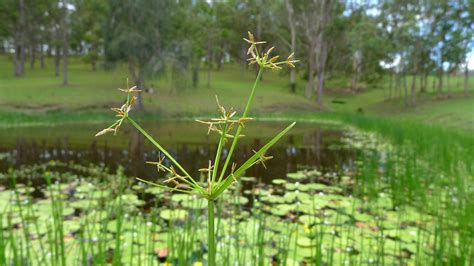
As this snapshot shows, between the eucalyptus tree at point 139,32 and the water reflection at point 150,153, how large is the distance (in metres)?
11.5

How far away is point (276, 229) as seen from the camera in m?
3.67

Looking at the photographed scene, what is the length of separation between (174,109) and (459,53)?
23.6m

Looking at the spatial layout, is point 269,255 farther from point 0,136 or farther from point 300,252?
point 0,136

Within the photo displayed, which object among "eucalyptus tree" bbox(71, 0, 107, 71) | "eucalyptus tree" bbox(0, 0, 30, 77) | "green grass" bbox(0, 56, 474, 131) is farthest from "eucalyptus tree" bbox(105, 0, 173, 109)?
"eucalyptus tree" bbox(0, 0, 30, 77)

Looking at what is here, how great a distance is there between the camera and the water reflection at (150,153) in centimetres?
723

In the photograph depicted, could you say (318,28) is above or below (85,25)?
below

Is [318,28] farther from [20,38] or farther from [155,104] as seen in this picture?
[20,38]

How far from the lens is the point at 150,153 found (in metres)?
8.62

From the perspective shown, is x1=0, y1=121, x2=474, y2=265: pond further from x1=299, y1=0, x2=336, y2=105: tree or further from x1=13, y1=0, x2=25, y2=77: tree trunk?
x1=13, y1=0, x2=25, y2=77: tree trunk

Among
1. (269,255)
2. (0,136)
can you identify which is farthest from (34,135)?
(269,255)

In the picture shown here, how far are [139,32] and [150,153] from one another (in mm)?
16047

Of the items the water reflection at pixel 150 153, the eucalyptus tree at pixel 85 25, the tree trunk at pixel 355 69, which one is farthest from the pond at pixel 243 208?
the tree trunk at pixel 355 69

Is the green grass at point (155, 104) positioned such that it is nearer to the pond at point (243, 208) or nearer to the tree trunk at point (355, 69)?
the tree trunk at point (355, 69)

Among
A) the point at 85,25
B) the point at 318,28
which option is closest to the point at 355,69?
the point at 318,28
